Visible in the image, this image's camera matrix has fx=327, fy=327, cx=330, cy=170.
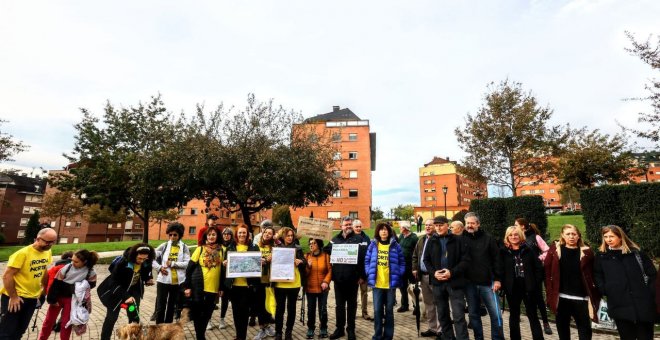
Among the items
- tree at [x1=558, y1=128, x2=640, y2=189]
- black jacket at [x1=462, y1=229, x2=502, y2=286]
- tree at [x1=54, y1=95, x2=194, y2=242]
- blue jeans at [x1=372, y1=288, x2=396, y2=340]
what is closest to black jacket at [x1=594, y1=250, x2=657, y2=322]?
black jacket at [x1=462, y1=229, x2=502, y2=286]

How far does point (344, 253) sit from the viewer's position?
6.57m

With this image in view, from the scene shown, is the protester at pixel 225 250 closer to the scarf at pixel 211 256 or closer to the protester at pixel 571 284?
the scarf at pixel 211 256

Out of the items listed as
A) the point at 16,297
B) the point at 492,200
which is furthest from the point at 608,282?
the point at 492,200

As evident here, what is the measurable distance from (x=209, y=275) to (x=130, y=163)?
1727 centimetres

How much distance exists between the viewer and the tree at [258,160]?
18.5 meters

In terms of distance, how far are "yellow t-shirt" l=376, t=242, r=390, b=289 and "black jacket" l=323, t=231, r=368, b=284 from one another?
400 millimetres

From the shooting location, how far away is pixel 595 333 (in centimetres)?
673

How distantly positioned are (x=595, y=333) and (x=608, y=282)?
9.98 ft

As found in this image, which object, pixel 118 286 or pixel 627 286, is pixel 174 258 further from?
pixel 627 286

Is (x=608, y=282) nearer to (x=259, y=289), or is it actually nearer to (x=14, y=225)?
(x=259, y=289)

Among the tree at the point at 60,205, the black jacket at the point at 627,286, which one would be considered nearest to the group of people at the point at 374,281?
the black jacket at the point at 627,286

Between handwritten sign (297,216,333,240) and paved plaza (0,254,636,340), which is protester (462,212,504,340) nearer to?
paved plaza (0,254,636,340)

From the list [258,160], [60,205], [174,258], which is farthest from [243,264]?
[60,205]

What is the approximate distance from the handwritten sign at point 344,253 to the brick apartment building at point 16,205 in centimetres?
8132
